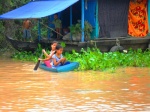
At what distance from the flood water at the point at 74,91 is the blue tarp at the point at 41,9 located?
2.54 m

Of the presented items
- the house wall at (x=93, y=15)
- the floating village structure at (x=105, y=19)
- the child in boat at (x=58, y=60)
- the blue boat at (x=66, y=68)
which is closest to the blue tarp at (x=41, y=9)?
the floating village structure at (x=105, y=19)

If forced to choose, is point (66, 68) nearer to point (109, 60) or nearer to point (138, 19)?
point (109, 60)

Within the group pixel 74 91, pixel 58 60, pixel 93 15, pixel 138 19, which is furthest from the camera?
pixel 138 19

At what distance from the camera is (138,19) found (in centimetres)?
1884

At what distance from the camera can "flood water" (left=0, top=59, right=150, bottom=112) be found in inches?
334

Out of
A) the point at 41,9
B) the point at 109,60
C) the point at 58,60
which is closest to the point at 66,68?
the point at 58,60

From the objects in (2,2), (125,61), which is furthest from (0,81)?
(2,2)

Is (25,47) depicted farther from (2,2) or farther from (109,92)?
(109,92)

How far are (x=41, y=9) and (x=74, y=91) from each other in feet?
24.5

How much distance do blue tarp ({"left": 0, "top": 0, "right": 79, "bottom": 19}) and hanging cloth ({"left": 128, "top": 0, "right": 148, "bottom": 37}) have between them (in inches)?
122

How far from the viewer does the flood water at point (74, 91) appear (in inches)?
334

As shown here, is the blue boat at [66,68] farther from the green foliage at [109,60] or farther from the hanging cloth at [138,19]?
the hanging cloth at [138,19]

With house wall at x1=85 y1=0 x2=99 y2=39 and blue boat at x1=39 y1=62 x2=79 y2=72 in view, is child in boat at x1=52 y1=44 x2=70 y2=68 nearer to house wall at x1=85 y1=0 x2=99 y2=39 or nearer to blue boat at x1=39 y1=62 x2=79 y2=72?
blue boat at x1=39 y1=62 x2=79 y2=72

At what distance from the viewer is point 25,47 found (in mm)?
18438
